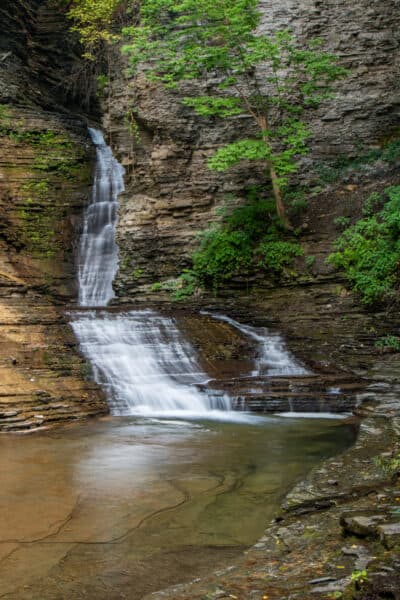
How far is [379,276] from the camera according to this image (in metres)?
14.7

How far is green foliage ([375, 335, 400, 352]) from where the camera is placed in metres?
13.1

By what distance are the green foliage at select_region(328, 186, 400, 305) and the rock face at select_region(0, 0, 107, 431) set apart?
736cm

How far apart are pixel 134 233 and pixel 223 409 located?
30.2 feet

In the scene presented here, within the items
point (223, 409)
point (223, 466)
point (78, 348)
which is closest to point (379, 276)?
point (223, 409)

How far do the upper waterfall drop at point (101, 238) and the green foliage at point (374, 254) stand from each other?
281 inches

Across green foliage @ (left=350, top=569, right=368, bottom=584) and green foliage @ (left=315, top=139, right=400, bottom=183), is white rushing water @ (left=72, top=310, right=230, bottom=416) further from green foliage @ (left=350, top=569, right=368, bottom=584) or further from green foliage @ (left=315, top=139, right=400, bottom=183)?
green foliage @ (left=315, top=139, right=400, bottom=183)

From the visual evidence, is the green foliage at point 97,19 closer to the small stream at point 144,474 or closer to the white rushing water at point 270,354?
the small stream at point 144,474

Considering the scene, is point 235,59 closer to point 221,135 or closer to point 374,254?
point 221,135

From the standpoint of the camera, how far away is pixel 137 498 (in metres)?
5.83

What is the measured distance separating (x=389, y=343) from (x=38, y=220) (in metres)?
11.9

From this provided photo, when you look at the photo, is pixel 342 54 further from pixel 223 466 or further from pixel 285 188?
pixel 223 466

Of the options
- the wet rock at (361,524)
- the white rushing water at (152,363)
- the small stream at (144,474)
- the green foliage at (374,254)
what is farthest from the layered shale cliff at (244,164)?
the wet rock at (361,524)

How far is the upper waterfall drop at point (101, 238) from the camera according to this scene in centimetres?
1819

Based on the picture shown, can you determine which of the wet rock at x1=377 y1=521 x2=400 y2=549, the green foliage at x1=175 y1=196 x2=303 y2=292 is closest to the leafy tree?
the green foliage at x1=175 y1=196 x2=303 y2=292
